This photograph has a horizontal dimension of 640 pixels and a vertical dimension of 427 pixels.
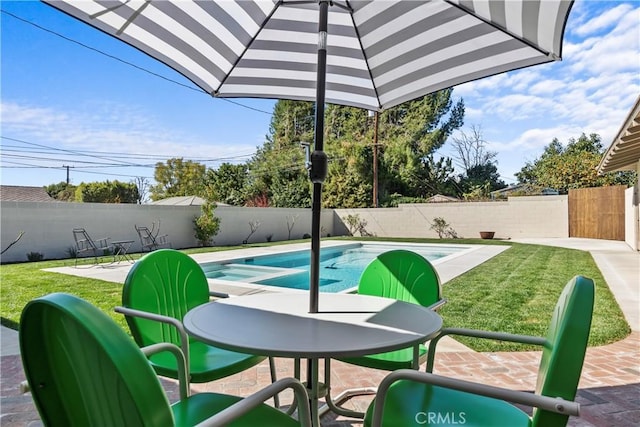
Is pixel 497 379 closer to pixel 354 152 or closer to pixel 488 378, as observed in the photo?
pixel 488 378

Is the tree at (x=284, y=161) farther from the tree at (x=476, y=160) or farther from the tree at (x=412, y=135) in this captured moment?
the tree at (x=476, y=160)

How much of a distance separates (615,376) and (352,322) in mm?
2560

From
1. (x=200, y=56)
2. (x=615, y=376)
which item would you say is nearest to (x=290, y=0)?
(x=200, y=56)

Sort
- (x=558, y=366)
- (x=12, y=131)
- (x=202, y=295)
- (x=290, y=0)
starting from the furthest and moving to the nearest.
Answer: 1. (x=12, y=131)
2. (x=202, y=295)
3. (x=290, y=0)
4. (x=558, y=366)

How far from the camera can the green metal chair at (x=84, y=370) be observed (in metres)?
0.85

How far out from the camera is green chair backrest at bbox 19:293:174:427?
0.85 metres

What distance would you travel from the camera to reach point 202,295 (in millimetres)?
2553

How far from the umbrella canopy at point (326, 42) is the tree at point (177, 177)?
2742 cm

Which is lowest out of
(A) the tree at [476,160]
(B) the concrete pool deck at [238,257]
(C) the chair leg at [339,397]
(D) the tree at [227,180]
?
(B) the concrete pool deck at [238,257]

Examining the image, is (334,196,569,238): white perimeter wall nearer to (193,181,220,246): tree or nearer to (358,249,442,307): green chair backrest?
(193,181,220,246): tree

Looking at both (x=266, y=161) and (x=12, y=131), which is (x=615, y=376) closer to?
(x=266, y=161)

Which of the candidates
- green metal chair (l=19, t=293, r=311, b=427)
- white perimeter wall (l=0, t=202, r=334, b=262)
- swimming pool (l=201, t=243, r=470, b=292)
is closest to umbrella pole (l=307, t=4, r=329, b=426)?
green metal chair (l=19, t=293, r=311, b=427)

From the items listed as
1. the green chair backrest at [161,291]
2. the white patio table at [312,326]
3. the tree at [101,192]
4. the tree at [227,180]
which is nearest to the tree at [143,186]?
the tree at [227,180]

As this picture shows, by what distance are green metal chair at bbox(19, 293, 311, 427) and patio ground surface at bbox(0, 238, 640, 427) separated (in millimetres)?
1735
